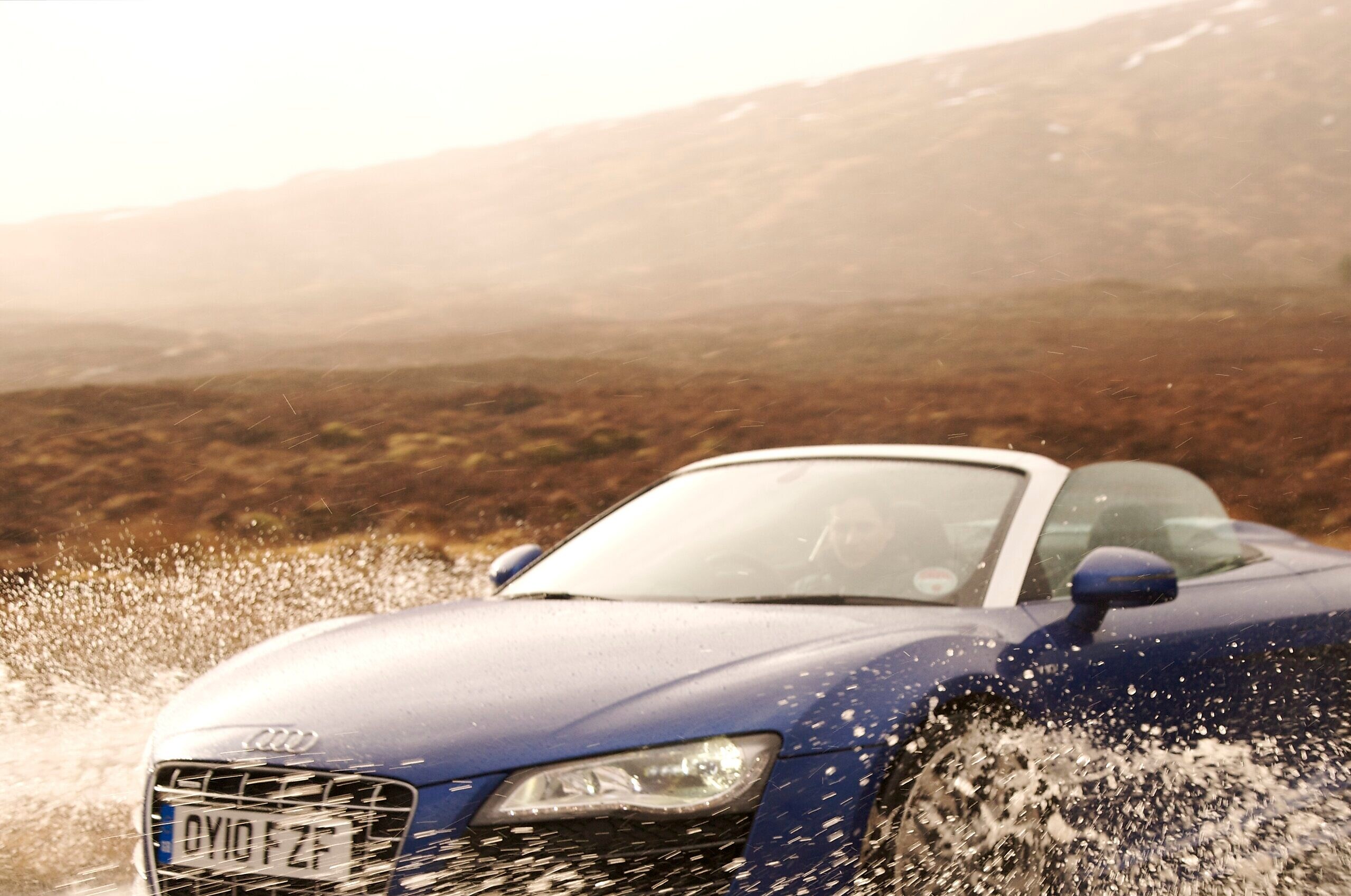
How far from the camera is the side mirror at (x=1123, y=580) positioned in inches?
117

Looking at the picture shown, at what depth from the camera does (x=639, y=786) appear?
2.15m

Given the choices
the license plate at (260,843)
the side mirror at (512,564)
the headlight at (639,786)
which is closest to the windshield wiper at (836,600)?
the headlight at (639,786)

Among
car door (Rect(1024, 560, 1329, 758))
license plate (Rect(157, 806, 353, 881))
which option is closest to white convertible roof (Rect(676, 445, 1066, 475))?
car door (Rect(1024, 560, 1329, 758))

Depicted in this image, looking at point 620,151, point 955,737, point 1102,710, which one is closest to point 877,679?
point 955,737

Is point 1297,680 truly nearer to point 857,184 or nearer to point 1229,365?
point 1229,365

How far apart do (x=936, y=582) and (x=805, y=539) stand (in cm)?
52

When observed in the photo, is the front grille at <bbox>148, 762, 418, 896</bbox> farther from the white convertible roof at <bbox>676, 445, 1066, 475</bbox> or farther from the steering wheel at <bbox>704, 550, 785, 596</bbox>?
the white convertible roof at <bbox>676, 445, 1066, 475</bbox>

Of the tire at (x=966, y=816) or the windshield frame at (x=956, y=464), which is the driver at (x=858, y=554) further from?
the tire at (x=966, y=816)

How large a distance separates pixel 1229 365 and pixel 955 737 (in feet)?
140

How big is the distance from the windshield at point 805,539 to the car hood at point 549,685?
21 centimetres

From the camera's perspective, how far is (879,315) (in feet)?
156

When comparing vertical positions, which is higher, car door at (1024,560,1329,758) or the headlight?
the headlight

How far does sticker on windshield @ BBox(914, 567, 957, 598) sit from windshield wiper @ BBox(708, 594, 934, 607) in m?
0.07

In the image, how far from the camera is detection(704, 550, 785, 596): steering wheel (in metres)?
3.26
